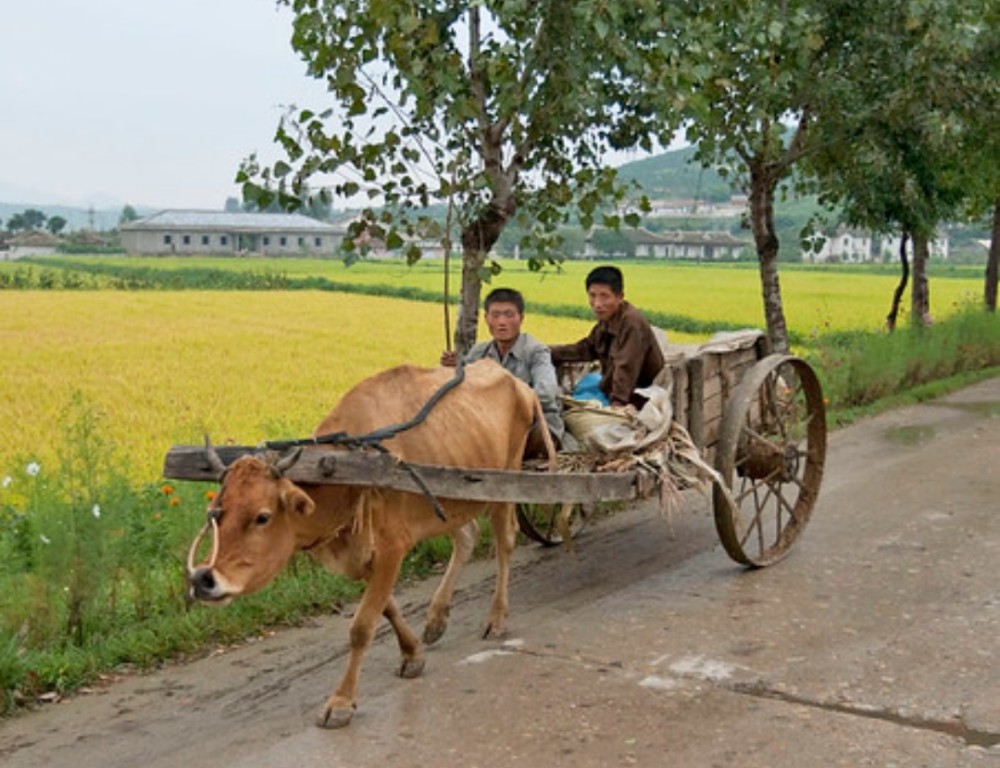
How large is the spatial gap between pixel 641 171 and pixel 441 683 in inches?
5448

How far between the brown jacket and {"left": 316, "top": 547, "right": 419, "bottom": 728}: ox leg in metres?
2.00

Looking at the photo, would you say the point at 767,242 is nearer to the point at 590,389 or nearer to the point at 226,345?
the point at 590,389

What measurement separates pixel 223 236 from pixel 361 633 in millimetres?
65139

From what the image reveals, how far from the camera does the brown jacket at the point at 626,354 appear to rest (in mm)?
6250

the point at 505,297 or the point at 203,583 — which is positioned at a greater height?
the point at 505,297

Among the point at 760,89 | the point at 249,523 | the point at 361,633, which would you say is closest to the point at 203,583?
the point at 249,523

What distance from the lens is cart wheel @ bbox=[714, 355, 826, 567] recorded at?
6344mm

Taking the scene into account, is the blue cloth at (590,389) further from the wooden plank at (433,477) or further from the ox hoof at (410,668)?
the ox hoof at (410,668)

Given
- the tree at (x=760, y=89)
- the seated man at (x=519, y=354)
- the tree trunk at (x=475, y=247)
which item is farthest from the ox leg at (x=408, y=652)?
the tree at (x=760, y=89)

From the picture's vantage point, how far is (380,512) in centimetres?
464

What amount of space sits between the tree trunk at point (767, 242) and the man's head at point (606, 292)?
6.62m

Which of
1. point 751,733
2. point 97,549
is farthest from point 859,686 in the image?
point 97,549

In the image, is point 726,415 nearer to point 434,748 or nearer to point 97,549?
point 434,748

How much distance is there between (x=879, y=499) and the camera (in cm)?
838
